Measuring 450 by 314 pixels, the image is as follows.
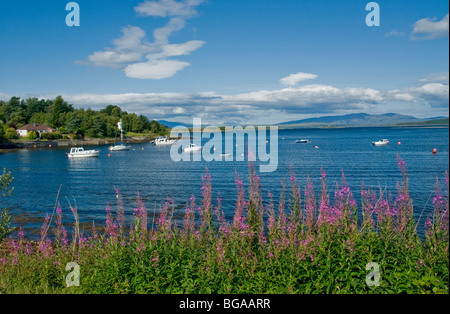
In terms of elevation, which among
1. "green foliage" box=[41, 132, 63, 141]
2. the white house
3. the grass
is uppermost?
the white house

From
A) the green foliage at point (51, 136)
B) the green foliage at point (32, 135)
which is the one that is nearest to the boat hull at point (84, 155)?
the green foliage at point (32, 135)

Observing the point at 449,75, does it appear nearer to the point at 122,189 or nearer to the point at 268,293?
the point at 268,293

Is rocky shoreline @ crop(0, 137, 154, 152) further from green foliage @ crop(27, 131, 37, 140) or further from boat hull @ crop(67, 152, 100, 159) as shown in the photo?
boat hull @ crop(67, 152, 100, 159)

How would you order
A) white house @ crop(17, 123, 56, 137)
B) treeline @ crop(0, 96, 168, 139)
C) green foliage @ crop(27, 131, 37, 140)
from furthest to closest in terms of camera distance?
treeline @ crop(0, 96, 168, 139), white house @ crop(17, 123, 56, 137), green foliage @ crop(27, 131, 37, 140)

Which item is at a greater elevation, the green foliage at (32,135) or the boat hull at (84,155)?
the green foliage at (32,135)

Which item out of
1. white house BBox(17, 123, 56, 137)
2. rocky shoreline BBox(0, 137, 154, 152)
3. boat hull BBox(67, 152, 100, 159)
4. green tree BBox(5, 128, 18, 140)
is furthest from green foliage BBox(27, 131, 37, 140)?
boat hull BBox(67, 152, 100, 159)

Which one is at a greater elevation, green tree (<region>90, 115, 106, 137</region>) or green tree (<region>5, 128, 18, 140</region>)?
green tree (<region>90, 115, 106, 137</region>)

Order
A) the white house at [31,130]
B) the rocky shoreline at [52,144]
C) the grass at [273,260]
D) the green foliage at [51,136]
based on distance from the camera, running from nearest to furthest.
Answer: the grass at [273,260] → the rocky shoreline at [52,144] → the green foliage at [51,136] → the white house at [31,130]

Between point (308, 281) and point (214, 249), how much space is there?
2025 mm

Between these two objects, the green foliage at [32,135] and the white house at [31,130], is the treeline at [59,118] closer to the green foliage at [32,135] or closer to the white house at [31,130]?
the white house at [31,130]

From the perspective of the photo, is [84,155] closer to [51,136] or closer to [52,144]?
[52,144]

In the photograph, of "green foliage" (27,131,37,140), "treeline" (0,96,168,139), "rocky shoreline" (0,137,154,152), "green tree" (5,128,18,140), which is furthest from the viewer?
"treeline" (0,96,168,139)

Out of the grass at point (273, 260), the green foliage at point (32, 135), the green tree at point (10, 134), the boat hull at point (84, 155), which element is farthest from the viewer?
the green foliage at point (32, 135)
